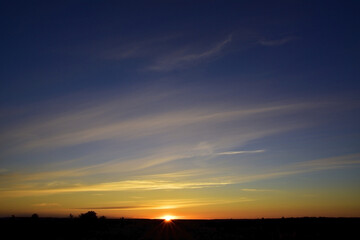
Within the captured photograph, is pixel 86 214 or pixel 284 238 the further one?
pixel 86 214

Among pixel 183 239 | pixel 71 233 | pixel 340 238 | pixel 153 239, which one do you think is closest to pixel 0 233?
pixel 71 233

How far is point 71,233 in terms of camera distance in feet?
123

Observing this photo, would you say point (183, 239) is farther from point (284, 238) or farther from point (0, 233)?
point (0, 233)

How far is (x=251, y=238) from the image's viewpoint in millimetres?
32656

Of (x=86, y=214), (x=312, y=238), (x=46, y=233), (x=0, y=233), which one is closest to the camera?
(x=312, y=238)

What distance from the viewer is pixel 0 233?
3272cm

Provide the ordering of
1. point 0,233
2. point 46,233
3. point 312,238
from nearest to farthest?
1. point 312,238
2. point 0,233
3. point 46,233

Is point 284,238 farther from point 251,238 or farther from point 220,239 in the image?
point 220,239

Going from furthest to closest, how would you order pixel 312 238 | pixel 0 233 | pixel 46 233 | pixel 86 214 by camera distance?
pixel 86 214, pixel 46 233, pixel 0 233, pixel 312 238

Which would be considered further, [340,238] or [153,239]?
[153,239]

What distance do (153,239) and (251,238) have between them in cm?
1011

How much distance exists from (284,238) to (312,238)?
2590mm

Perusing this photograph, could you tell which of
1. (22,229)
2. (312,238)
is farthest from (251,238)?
(22,229)

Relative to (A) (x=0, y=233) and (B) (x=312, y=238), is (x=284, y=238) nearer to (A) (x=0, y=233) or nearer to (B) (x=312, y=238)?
(B) (x=312, y=238)
